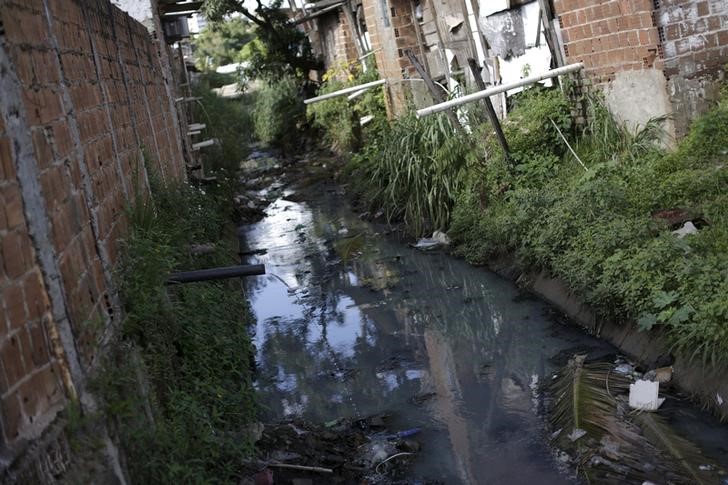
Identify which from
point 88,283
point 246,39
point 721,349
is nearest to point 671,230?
point 721,349

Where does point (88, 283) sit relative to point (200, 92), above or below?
below

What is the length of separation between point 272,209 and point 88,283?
38.1 ft

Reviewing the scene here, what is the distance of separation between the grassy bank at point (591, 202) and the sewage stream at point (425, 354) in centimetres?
45

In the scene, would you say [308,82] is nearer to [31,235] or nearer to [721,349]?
[721,349]

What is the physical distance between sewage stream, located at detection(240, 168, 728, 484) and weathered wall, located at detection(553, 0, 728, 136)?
204 cm

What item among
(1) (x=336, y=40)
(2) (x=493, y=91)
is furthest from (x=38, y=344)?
(1) (x=336, y=40)

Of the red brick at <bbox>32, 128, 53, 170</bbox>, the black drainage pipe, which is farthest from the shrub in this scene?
the red brick at <bbox>32, 128, 53, 170</bbox>

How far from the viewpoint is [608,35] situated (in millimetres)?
8008

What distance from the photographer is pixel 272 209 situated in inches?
591

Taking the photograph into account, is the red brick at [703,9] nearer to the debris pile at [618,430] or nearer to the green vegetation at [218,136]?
the debris pile at [618,430]

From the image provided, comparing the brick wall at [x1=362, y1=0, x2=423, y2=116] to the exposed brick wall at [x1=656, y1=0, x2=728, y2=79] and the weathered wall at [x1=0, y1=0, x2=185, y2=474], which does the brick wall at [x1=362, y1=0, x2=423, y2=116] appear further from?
the weathered wall at [x1=0, y1=0, x2=185, y2=474]

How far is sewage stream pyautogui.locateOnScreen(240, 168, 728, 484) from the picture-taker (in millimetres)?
5004

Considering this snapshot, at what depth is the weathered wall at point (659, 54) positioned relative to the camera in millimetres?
7102

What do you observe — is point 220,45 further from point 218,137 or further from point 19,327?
point 19,327
